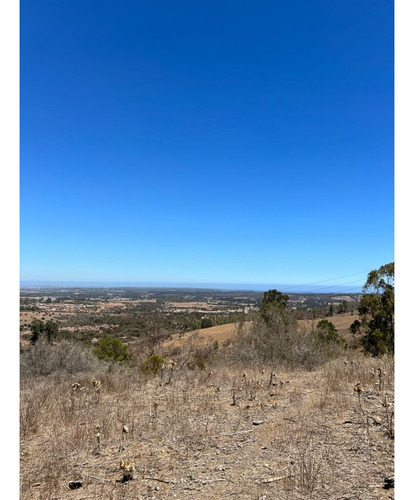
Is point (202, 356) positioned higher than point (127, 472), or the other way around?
point (127, 472)

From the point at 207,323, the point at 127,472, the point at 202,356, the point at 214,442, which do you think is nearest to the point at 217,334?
the point at 207,323

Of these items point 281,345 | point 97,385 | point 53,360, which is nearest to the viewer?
point 97,385

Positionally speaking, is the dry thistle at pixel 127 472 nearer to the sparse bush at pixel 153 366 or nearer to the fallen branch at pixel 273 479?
the fallen branch at pixel 273 479

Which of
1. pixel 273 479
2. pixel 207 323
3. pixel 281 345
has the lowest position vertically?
pixel 207 323

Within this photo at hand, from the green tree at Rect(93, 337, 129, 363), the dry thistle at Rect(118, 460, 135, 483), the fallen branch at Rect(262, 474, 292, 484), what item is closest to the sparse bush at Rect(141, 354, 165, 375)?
the dry thistle at Rect(118, 460, 135, 483)

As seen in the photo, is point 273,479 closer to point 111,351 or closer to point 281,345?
point 281,345
